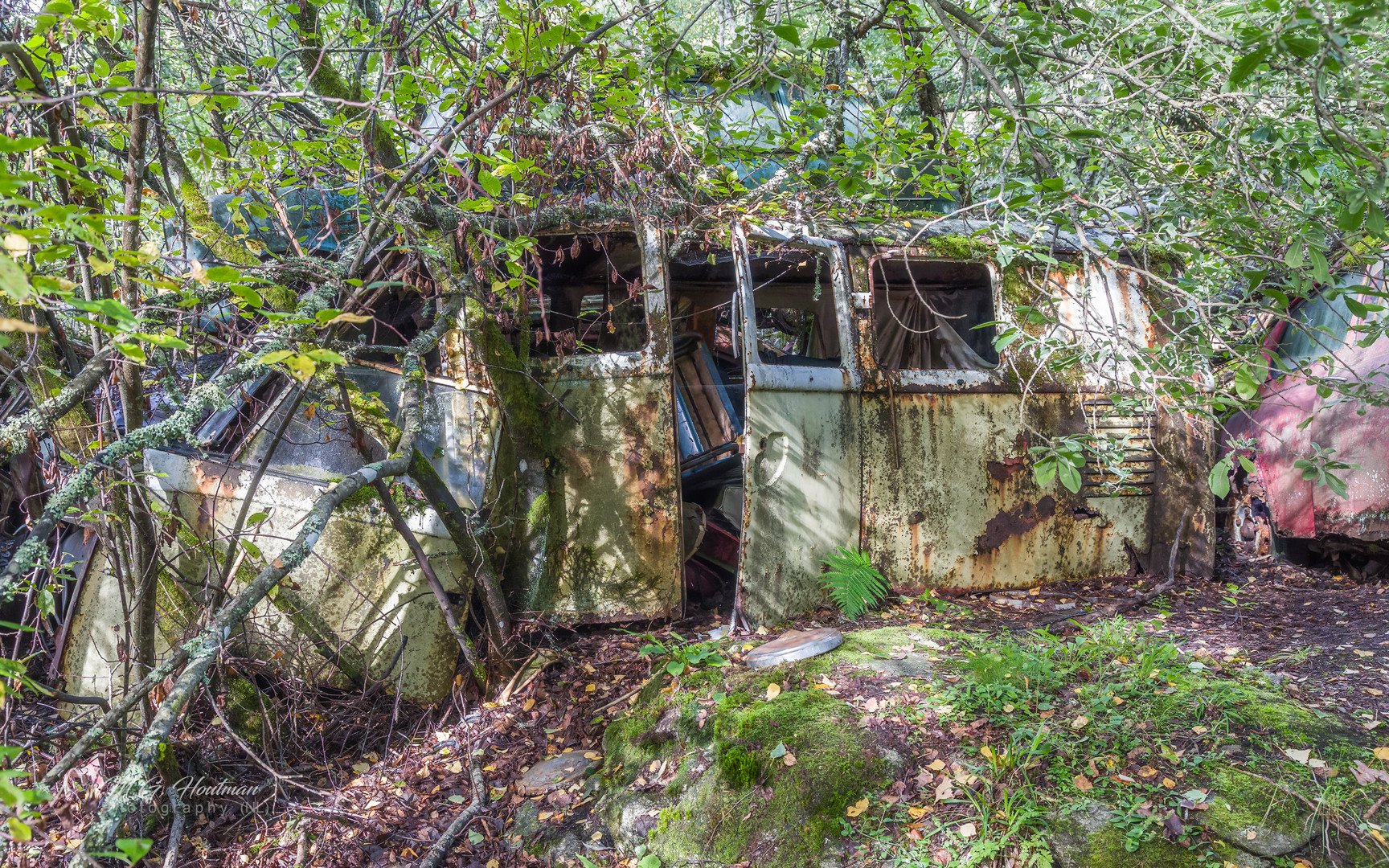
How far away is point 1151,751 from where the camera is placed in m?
2.65

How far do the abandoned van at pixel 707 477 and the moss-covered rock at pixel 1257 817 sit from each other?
1.24 m

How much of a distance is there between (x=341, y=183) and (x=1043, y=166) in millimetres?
3166

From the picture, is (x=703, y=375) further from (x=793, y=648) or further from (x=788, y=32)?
(x=788, y=32)

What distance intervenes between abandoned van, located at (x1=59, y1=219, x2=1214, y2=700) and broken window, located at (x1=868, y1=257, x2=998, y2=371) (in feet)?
0.11

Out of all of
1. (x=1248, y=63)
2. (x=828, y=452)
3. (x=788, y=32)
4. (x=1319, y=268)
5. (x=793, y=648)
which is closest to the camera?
(x=1248, y=63)

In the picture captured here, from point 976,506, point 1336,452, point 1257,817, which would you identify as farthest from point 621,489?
point 1336,452

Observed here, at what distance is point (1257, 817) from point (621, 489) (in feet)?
8.93

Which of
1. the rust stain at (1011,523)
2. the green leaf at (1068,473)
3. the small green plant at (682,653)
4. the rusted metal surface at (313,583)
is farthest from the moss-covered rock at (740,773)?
the rust stain at (1011,523)

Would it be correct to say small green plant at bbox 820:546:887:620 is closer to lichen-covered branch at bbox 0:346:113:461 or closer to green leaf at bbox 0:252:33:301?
lichen-covered branch at bbox 0:346:113:461

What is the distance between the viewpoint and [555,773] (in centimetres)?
321

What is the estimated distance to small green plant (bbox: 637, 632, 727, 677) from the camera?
3.55 meters

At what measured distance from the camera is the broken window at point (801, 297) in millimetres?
4258

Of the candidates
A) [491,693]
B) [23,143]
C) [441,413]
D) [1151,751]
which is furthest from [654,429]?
[23,143]

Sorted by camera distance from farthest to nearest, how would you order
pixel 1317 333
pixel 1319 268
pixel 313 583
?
1. pixel 1317 333
2. pixel 313 583
3. pixel 1319 268
